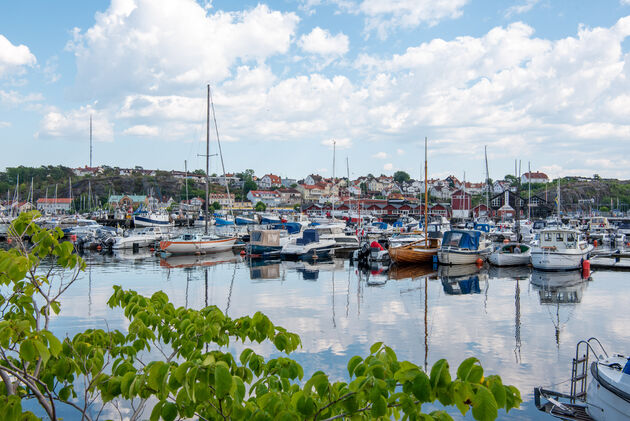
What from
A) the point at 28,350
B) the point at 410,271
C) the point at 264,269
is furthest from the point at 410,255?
the point at 28,350

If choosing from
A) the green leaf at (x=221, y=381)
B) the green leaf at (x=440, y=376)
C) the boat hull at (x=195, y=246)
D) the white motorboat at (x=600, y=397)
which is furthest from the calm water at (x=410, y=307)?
the green leaf at (x=221, y=381)

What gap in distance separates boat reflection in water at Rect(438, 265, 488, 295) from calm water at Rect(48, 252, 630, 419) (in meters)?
0.07

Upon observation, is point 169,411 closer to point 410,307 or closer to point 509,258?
point 410,307

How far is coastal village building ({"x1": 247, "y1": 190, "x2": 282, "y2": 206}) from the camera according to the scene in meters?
174

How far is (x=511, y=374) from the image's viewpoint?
1313cm

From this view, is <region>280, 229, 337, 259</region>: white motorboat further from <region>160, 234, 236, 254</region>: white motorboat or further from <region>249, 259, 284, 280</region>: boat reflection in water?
<region>160, 234, 236, 254</region>: white motorboat

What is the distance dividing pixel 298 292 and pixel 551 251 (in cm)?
1864

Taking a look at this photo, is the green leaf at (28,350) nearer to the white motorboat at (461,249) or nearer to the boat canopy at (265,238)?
the white motorboat at (461,249)

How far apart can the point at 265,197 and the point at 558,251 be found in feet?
483

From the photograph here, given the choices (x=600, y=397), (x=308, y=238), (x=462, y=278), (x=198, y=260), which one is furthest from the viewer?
(x=308, y=238)

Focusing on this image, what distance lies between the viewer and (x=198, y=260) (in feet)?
134

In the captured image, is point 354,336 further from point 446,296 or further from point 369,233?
point 369,233

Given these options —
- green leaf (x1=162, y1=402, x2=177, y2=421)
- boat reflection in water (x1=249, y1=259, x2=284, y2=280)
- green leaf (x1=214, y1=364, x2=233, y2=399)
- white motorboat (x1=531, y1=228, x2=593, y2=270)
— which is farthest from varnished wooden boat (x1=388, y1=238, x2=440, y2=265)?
green leaf (x1=214, y1=364, x2=233, y2=399)

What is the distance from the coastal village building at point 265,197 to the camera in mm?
174087
